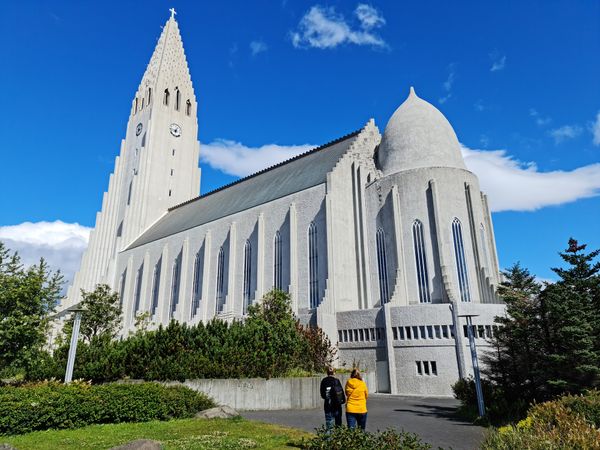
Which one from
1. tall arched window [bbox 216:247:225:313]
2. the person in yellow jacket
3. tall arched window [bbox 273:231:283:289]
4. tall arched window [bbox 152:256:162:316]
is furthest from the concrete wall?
tall arched window [bbox 152:256:162:316]

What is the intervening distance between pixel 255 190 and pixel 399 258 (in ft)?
64.2

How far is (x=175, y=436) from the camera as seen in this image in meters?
10.8

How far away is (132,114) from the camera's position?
6788 centimetres

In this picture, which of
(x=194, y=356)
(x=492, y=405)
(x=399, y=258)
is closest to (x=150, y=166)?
(x=399, y=258)

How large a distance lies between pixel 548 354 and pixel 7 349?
65.4ft

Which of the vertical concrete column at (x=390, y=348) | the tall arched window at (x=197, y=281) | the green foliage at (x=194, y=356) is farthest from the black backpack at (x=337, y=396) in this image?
the tall arched window at (x=197, y=281)

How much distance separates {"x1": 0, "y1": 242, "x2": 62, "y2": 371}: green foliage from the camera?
642 inches

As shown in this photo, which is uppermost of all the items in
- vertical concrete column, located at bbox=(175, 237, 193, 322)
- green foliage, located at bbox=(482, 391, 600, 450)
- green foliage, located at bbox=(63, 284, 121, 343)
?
vertical concrete column, located at bbox=(175, 237, 193, 322)

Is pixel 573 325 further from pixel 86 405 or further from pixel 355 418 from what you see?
pixel 86 405

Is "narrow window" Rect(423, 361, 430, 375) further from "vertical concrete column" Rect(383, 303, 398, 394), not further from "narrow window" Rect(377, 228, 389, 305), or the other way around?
"narrow window" Rect(377, 228, 389, 305)

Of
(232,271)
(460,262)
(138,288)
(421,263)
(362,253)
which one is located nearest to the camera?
(460,262)

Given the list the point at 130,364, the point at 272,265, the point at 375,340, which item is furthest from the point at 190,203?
the point at 130,364

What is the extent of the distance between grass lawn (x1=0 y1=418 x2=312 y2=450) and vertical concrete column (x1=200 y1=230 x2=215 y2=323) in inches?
1176

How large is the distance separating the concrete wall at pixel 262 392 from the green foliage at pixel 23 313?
5.71 m
